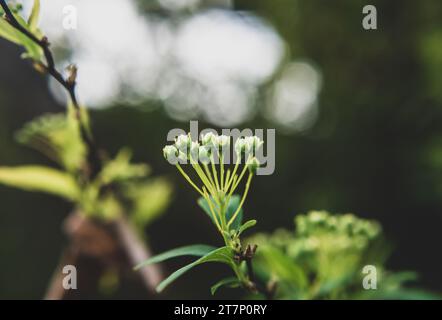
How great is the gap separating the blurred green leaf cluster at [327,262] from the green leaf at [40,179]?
36 centimetres

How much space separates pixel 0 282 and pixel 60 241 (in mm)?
189

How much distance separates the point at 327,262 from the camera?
0.70m

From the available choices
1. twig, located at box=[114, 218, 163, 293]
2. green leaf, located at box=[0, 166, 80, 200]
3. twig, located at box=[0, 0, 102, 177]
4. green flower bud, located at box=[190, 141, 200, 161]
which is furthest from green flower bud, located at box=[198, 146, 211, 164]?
green leaf, located at box=[0, 166, 80, 200]

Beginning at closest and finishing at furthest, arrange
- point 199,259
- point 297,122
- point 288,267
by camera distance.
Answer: point 199,259 → point 288,267 → point 297,122

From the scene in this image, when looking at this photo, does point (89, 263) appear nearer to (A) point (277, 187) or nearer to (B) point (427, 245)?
(A) point (277, 187)

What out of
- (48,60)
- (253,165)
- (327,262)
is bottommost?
(327,262)

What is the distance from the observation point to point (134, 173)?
0.80 m

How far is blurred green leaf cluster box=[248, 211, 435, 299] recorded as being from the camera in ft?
2.07

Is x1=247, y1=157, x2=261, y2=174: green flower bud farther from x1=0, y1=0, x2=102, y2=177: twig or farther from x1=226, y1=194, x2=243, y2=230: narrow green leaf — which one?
x1=0, y1=0, x2=102, y2=177: twig

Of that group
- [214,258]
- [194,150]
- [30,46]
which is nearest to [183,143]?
[194,150]

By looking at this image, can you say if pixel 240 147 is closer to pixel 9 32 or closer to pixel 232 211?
pixel 232 211

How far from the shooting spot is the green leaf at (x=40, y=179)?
75cm

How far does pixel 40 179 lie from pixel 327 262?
1.63ft

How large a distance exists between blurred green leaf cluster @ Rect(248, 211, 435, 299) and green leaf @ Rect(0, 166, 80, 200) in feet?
1.18
